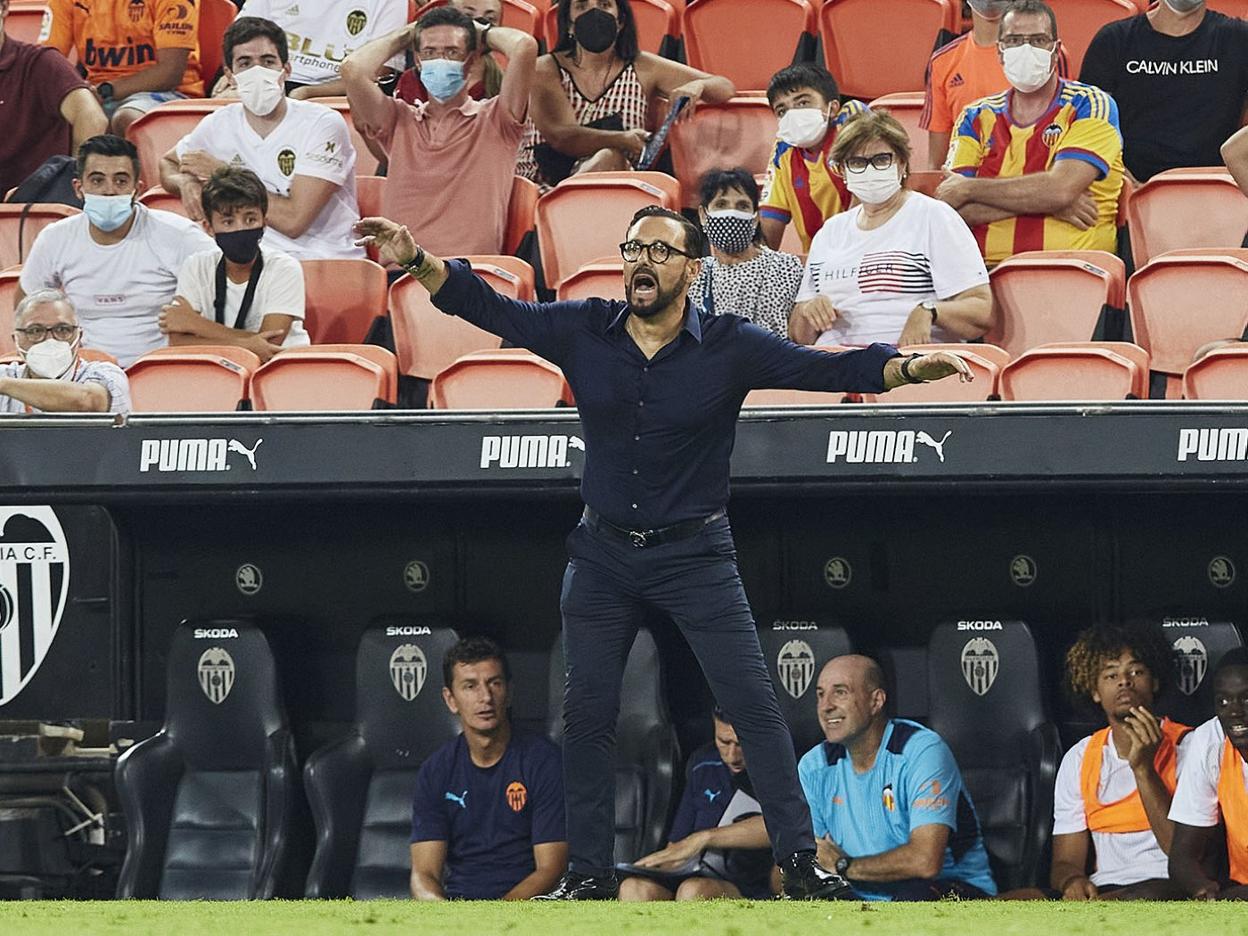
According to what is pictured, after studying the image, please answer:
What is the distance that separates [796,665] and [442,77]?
9.23 ft

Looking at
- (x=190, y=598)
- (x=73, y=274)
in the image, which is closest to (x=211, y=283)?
(x=73, y=274)

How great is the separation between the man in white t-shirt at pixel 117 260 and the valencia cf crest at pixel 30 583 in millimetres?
1127

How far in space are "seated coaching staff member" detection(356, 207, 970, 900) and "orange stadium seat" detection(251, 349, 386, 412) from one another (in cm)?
172

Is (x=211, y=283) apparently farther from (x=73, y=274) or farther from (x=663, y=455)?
(x=663, y=455)

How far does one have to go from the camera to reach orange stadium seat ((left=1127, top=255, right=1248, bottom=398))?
6656 millimetres

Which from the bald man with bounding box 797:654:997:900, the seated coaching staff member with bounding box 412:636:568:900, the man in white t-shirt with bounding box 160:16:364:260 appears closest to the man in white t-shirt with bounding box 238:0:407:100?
the man in white t-shirt with bounding box 160:16:364:260

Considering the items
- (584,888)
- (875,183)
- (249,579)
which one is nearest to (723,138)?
(875,183)

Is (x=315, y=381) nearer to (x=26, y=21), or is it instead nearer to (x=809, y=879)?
(x=809, y=879)

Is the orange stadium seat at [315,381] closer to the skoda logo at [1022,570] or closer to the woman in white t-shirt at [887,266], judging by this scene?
the woman in white t-shirt at [887,266]

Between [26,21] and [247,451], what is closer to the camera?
[247,451]

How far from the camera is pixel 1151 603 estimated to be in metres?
6.55

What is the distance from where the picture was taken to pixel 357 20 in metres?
9.30

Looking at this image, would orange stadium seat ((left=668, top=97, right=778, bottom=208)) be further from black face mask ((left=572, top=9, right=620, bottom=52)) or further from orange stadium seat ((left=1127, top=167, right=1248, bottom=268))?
orange stadium seat ((left=1127, top=167, right=1248, bottom=268))

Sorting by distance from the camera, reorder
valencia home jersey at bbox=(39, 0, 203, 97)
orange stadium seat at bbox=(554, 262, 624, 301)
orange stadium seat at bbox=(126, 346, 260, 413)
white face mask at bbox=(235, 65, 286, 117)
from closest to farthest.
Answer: orange stadium seat at bbox=(126, 346, 260, 413) → orange stadium seat at bbox=(554, 262, 624, 301) → white face mask at bbox=(235, 65, 286, 117) → valencia home jersey at bbox=(39, 0, 203, 97)
